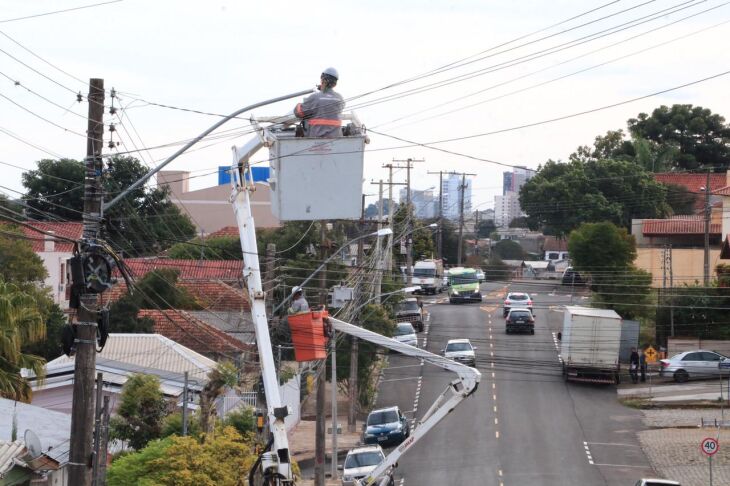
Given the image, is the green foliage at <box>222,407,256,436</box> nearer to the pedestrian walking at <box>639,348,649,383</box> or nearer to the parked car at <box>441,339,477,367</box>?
the parked car at <box>441,339,477,367</box>

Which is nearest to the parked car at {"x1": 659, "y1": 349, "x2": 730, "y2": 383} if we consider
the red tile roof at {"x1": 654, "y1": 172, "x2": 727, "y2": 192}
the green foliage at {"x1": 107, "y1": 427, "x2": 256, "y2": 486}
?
the green foliage at {"x1": 107, "y1": 427, "x2": 256, "y2": 486}

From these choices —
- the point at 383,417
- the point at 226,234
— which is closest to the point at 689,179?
the point at 226,234

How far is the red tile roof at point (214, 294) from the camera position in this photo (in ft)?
154

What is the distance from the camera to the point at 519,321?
55.7m

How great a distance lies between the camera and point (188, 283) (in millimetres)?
49219

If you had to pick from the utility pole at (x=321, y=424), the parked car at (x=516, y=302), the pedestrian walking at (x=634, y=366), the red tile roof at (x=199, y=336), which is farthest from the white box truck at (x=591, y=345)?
the utility pole at (x=321, y=424)

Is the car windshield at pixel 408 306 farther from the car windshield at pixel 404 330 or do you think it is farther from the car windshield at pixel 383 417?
the car windshield at pixel 383 417

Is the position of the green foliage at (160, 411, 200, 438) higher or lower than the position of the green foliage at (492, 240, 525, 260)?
lower

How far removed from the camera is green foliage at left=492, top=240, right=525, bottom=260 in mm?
117062

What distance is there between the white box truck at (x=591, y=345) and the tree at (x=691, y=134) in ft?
166

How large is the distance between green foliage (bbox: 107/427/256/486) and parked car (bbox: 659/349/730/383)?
29.9 meters

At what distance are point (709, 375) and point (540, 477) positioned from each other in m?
18.7

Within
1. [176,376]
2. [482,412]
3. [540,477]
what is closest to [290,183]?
[176,376]

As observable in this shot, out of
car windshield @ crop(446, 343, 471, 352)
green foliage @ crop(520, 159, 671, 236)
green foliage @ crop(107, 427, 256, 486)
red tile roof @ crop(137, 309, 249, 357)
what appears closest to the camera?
green foliage @ crop(107, 427, 256, 486)
